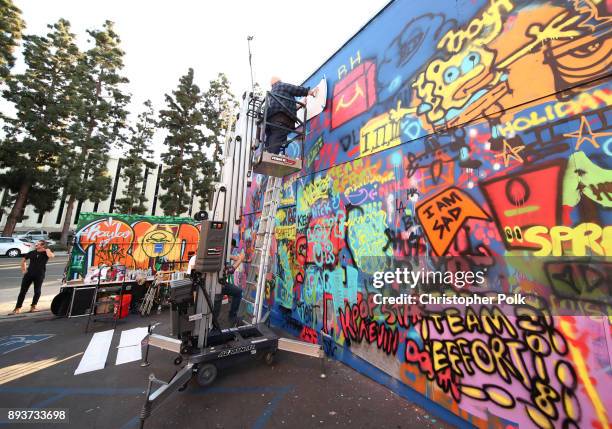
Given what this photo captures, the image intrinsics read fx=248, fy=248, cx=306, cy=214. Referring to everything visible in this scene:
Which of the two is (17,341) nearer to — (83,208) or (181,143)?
(181,143)

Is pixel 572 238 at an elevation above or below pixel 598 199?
below

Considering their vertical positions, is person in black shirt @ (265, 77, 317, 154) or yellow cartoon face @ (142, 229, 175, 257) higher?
person in black shirt @ (265, 77, 317, 154)

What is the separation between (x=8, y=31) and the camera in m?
19.0

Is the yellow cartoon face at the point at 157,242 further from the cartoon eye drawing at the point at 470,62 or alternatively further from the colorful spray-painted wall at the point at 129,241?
the cartoon eye drawing at the point at 470,62

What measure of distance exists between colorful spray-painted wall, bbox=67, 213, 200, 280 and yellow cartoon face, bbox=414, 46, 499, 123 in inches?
391

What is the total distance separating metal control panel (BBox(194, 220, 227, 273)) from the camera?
3.85 m

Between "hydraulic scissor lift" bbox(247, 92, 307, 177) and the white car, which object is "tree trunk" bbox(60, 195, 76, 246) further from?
"hydraulic scissor lift" bbox(247, 92, 307, 177)

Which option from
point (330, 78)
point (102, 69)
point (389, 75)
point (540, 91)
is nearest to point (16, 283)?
point (330, 78)

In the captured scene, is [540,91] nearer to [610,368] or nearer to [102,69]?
[610,368]

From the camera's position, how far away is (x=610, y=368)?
84.7 inches

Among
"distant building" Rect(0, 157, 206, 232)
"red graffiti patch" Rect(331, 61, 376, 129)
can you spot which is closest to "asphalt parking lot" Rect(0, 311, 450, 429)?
"red graffiti patch" Rect(331, 61, 376, 129)

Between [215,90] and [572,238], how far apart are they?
30.2 m

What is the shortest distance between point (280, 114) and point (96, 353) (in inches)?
246

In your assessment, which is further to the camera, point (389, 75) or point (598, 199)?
point (389, 75)
